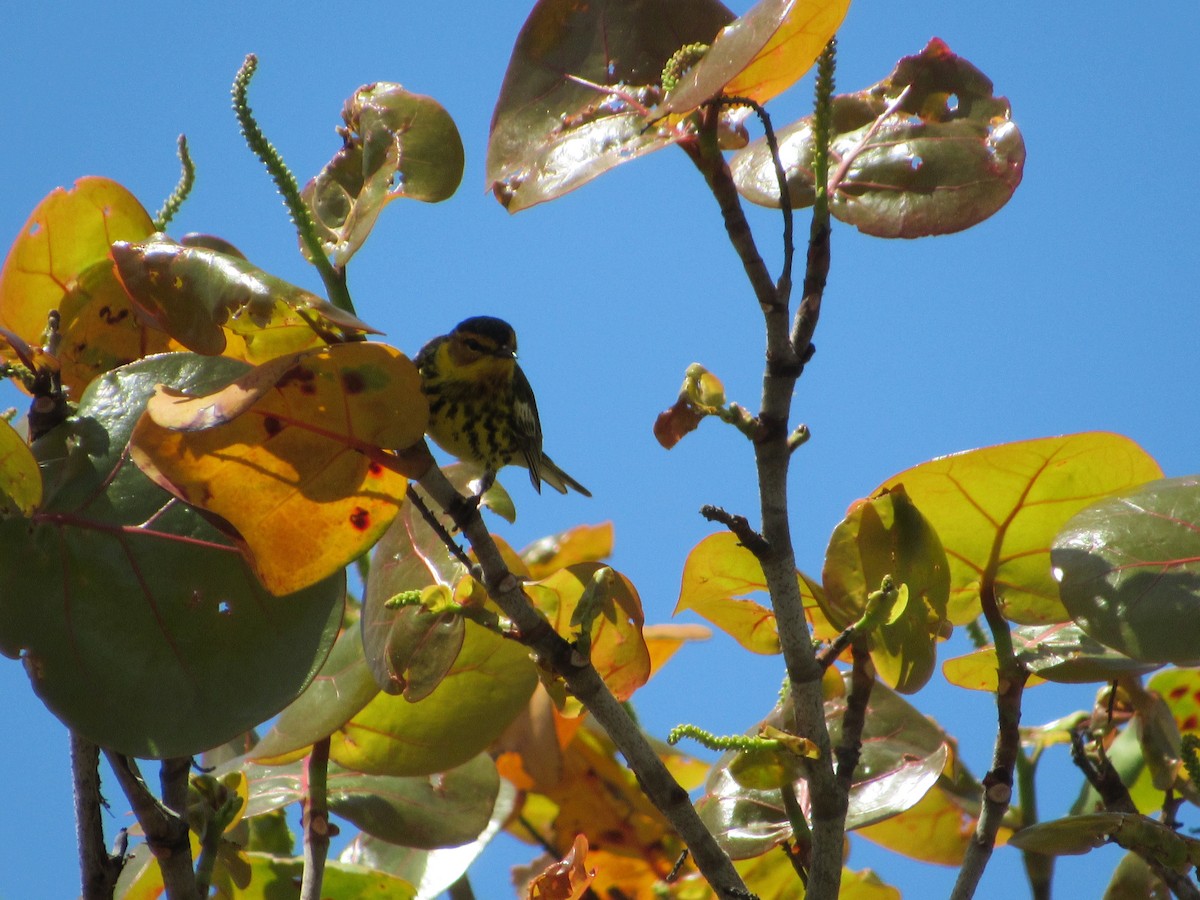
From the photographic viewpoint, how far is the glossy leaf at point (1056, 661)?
1251mm

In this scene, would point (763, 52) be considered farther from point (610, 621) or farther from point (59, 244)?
point (59, 244)

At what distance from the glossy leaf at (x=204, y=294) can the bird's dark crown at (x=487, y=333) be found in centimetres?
184

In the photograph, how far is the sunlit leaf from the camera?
2047 millimetres

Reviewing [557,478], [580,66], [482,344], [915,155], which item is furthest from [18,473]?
[557,478]

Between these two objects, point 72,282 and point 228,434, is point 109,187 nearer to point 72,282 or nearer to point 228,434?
point 72,282

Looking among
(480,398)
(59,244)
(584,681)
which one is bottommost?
→ (584,681)

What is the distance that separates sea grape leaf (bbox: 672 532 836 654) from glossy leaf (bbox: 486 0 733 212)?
456 mm

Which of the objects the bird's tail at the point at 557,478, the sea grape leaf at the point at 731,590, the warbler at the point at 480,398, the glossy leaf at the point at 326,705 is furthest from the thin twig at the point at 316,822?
the bird's tail at the point at 557,478

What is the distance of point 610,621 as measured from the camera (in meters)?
1.17

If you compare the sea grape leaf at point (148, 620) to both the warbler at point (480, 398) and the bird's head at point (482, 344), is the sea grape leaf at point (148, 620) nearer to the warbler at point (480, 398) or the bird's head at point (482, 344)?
the warbler at point (480, 398)

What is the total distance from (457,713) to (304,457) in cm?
44

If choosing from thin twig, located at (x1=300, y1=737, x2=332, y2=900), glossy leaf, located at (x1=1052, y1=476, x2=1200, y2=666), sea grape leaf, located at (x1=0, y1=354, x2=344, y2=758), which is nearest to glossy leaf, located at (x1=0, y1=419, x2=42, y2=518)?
sea grape leaf, located at (x1=0, y1=354, x2=344, y2=758)

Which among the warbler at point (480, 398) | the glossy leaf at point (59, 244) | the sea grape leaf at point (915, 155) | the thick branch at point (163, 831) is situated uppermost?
the warbler at point (480, 398)

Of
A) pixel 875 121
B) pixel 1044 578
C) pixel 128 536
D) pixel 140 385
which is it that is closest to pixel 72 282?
pixel 140 385
